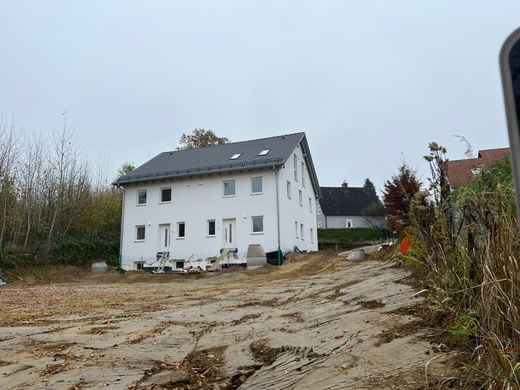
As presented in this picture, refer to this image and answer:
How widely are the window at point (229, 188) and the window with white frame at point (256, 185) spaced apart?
1.14 m

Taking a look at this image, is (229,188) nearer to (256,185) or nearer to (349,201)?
(256,185)

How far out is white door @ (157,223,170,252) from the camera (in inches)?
1069

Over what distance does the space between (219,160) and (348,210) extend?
91.2ft

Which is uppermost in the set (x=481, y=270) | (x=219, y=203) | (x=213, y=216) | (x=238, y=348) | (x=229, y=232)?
(x=219, y=203)

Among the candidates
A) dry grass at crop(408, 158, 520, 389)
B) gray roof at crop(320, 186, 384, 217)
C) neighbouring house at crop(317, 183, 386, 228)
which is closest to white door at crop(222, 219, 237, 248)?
dry grass at crop(408, 158, 520, 389)

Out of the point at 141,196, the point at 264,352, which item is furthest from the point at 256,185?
the point at 264,352

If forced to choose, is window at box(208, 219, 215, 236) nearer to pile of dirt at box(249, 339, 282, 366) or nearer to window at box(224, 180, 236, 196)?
window at box(224, 180, 236, 196)

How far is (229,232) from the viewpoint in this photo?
84.9 feet

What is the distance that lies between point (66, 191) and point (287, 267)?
17238 mm

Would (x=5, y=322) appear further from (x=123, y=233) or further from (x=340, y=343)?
(x=123, y=233)

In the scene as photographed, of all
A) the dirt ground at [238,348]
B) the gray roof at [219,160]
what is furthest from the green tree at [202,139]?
the dirt ground at [238,348]

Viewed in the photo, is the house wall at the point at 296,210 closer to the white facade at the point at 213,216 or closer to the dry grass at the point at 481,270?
the white facade at the point at 213,216

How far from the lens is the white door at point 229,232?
1009 inches

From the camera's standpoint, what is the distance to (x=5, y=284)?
21078 mm
